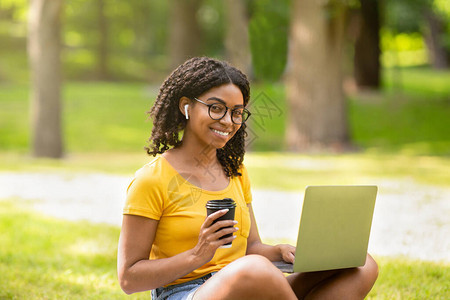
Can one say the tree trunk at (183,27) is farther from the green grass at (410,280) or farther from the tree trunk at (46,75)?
the green grass at (410,280)

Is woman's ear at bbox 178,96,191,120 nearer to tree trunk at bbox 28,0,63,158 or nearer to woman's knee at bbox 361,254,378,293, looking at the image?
woman's knee at bbox 361,254,378,293

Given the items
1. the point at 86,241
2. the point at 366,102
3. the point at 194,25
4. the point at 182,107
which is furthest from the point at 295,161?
the point at 194,25

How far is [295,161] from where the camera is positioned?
13148 millimetres

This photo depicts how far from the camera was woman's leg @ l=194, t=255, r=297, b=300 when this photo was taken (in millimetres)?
2615

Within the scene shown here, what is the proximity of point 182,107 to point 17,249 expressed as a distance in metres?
3.49

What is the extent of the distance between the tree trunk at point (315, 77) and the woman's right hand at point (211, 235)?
12934 mm

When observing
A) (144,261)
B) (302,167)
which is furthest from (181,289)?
(302,167)

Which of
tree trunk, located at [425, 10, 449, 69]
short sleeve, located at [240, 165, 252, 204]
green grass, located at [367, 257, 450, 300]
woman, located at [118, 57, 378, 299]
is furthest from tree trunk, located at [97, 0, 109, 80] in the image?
woman, located at [118, 57, 378, 299]

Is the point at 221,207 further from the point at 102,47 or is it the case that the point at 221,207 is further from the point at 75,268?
the point at 102,47

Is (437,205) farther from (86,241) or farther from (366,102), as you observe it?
(366,102)

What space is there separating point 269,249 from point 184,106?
85 cm

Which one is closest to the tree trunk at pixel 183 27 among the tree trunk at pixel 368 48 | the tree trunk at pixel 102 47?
the tree trunk at pixel 368 48

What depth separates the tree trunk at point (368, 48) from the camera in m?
21.8

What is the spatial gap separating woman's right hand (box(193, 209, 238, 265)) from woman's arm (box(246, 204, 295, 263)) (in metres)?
0.58
